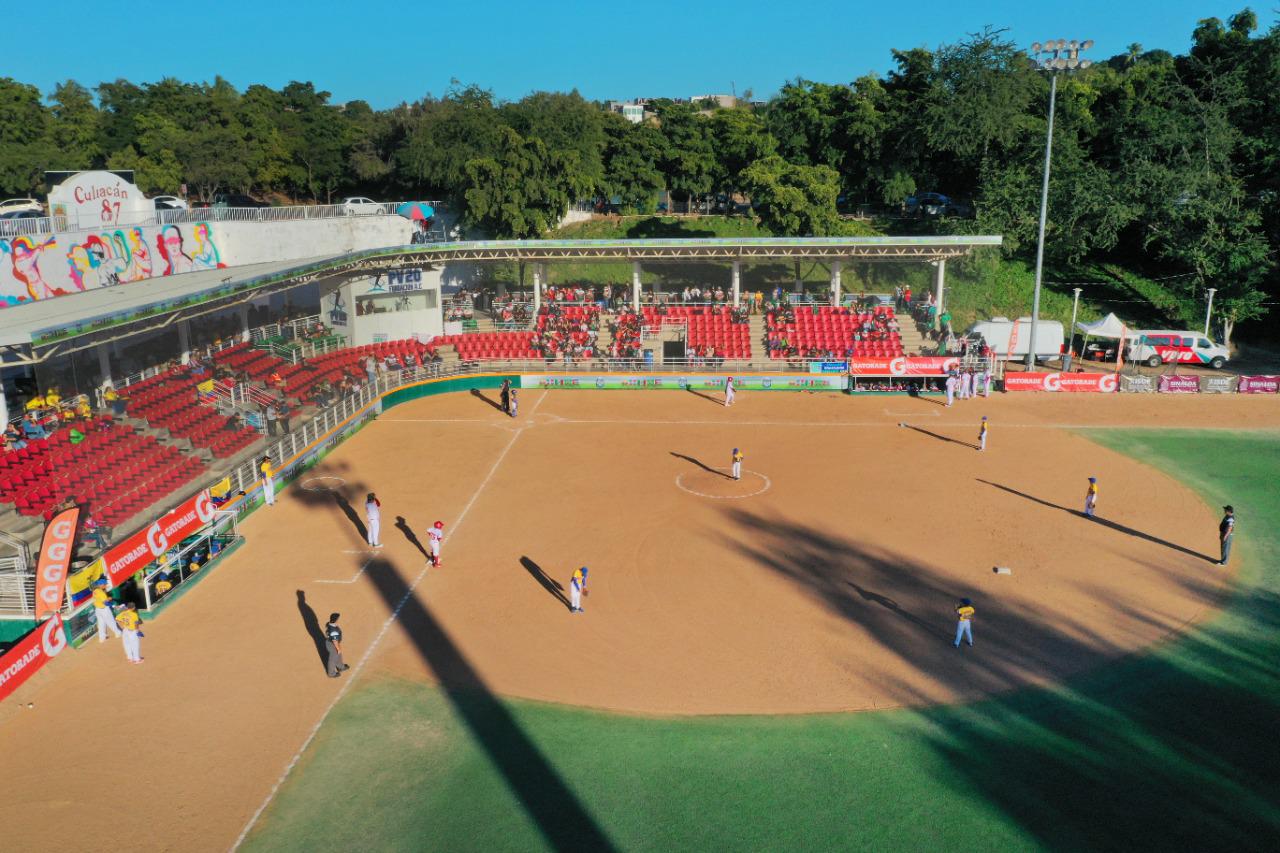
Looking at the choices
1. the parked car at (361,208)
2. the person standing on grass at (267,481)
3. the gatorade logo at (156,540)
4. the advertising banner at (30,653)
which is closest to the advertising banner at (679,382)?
the parked car at (361,208)

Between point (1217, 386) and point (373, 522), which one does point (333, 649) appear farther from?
point (1217, 386)

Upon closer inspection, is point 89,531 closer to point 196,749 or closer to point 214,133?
point 196,749

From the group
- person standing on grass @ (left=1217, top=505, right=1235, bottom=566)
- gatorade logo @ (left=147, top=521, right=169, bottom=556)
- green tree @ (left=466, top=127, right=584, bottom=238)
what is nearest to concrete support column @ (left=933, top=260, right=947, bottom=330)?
green tree @ (left=466, top=127, right=584, bottom=238)

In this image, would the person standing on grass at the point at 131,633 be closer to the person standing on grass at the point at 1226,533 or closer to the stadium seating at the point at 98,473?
the stadium seating at the point at 98,473

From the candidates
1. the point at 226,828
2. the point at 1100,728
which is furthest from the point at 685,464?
the point at 226,828

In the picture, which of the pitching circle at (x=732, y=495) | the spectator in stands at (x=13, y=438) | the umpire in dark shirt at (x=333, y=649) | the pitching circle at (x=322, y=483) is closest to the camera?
the umpire in dark shirt at (x=333, y=649)
